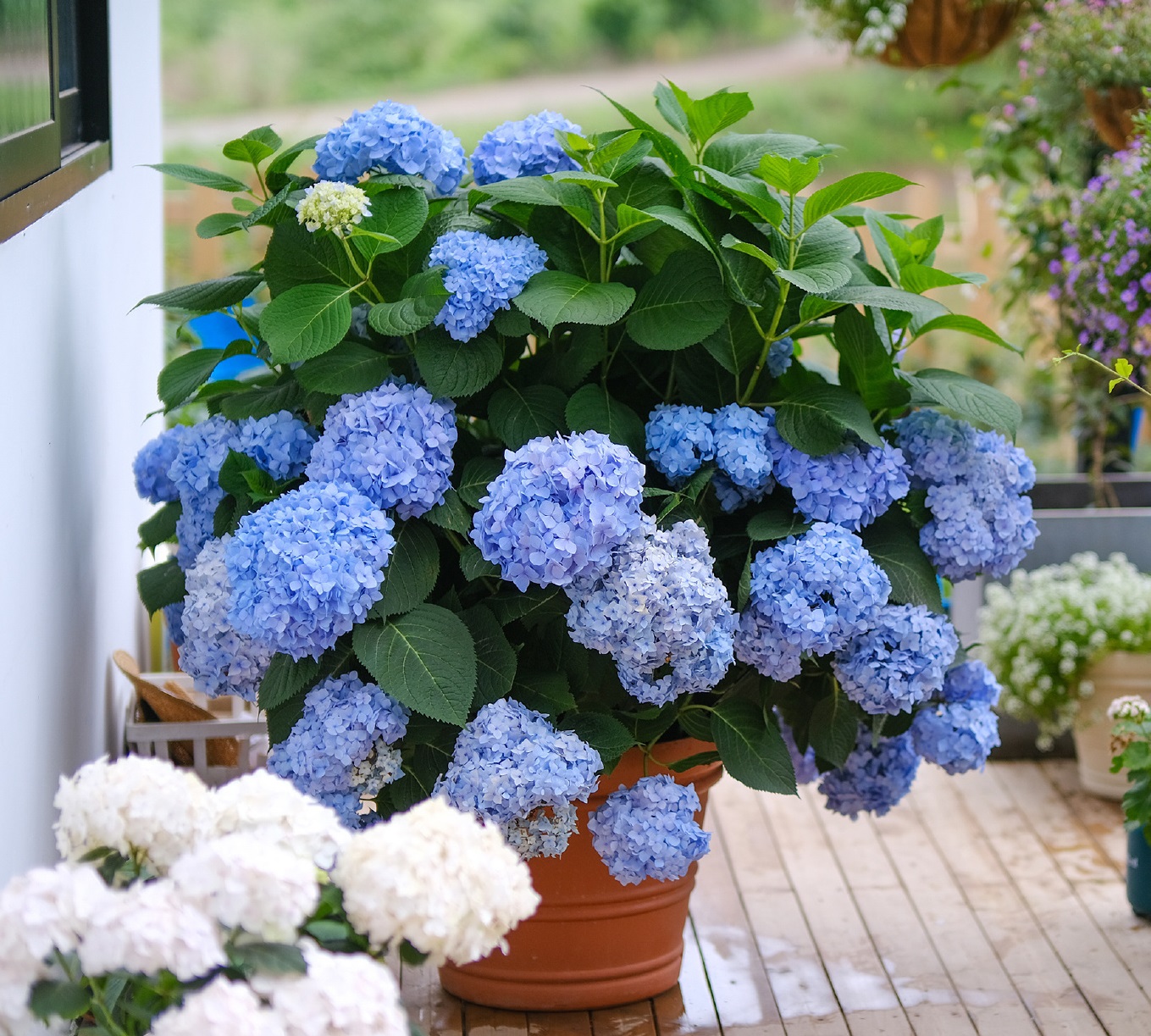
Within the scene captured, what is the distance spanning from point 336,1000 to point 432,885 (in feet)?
0.34

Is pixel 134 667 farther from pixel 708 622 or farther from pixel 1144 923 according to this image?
pixel 1144 923

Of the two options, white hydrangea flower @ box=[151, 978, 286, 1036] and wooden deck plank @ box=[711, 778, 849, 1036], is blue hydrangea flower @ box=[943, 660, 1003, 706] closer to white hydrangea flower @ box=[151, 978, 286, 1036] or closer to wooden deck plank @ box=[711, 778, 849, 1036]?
wooden deck plank @ box=[711, 778, 849, 1036]

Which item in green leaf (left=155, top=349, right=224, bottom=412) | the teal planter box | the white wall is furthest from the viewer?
the teal planter box

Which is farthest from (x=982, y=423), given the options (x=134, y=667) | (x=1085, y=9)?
(x=1085, y=9)

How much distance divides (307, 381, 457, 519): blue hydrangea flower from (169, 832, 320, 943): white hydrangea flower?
63 cm

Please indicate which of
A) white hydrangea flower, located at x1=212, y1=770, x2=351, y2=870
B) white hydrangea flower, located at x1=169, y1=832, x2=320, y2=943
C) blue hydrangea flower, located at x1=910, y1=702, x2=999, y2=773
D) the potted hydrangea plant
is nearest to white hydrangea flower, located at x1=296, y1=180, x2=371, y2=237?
the potted hydrangea plant

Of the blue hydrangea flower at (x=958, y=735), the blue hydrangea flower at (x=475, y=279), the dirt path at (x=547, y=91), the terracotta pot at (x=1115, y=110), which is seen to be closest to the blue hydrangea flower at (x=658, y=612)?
the blue hydrangea flower at (x=475, y=279)

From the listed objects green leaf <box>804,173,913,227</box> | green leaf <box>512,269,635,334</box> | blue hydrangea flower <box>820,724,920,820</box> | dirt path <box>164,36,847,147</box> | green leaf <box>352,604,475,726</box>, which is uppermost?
green leaf <box>804,173,913,227</box>

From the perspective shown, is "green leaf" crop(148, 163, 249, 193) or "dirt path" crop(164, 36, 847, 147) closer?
"green leaf" crop(148, 163, 249, 193)

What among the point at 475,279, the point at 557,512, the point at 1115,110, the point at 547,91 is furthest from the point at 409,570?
the point at 547,91

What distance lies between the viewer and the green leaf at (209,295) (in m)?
1.70

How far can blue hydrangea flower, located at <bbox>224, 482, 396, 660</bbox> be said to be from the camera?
1.40 meters

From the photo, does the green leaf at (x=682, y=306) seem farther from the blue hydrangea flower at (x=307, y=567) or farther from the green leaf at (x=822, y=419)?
the blue hydrangea flower at (x=307, y=567)

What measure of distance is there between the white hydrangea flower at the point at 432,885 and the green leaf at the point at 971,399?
0.92m
